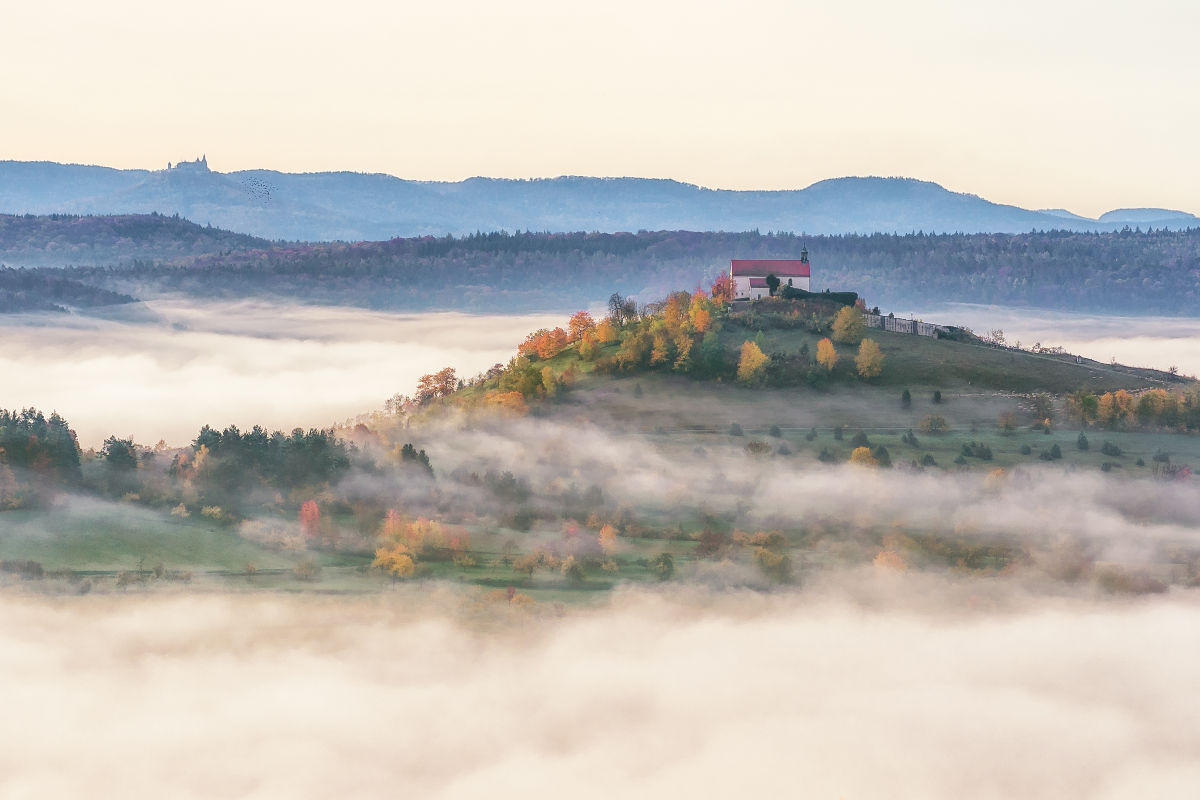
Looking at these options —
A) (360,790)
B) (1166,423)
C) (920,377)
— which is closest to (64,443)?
(360,790)

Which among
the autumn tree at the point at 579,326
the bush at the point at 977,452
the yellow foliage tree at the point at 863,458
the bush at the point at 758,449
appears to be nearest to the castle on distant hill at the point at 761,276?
the autumn tree at the point at 579,326

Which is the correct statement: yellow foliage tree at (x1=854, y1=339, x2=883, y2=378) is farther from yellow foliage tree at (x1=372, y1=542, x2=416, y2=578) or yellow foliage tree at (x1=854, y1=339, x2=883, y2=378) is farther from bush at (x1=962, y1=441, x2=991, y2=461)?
yellow foliage tree at (x1=372, y1=542, x2=416, y2=578)

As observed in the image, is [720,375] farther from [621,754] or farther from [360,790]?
[360,790]

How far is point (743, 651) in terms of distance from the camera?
110 meters

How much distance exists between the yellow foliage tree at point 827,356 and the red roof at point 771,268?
3045 centimetres

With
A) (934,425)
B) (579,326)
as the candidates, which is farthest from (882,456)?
(579,326)

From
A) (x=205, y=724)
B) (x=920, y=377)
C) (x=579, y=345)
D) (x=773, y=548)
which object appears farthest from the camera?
(x=579, y=345)

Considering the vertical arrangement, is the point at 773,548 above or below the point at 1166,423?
below

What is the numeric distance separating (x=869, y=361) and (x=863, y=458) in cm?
2546

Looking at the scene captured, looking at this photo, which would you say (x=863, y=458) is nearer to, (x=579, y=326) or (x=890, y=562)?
(x=890, y=562)

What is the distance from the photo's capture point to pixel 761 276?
7357 inches

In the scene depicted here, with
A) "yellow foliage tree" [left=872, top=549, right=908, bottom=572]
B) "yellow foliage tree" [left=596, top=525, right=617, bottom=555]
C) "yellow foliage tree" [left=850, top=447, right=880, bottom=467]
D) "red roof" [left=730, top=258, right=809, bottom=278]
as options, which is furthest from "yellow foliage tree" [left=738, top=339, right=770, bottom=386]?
"yellow foliage tree" [left=872, top=549, right=908, bottom=572]

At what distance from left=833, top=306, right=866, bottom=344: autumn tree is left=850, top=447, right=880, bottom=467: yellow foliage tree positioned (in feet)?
108

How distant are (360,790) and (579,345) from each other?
305 ft
